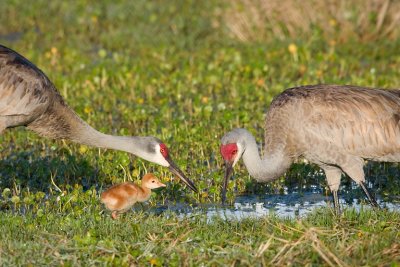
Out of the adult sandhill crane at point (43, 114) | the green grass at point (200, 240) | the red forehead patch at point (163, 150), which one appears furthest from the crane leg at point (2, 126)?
the red forehead patch at point (163, 150)

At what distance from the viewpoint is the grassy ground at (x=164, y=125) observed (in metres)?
5.43

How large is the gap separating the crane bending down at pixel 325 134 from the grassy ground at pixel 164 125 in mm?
556

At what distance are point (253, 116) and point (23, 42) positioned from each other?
15.4 feet

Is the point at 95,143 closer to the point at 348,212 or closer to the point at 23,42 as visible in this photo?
the point at 348,212

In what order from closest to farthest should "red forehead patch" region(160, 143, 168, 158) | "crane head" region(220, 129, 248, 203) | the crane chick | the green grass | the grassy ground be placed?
1. the green grass
2. the grassy ground
3. the crane chick
4. "crane head" region(220, 129, 248, 203)
5. "red forehead patch" region(160, 143, 168, 158)

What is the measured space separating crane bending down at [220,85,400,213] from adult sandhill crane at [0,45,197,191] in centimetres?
64

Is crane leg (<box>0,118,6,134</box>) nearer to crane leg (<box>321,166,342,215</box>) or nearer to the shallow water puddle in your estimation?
the shallow water puddle

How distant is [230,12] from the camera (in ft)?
42.1

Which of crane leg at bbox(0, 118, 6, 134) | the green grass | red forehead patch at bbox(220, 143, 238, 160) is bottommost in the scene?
the green grass

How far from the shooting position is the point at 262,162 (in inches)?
268

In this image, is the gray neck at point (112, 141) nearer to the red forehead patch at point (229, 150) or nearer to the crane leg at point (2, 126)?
the crane leg at point (2, 126)

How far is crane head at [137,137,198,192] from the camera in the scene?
279 inches

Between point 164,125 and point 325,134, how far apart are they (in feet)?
9.10

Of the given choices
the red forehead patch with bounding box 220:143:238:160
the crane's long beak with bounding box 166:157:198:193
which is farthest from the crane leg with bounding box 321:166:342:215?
the crane's long beak with bounding box 166:157:198:193
